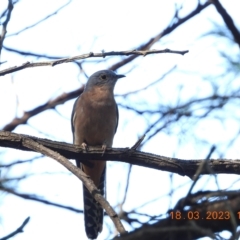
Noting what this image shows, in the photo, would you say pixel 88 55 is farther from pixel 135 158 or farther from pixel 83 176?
pixel 135 158

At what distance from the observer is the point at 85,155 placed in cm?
526

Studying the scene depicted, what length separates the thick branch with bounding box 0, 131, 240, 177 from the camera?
470 centimetres

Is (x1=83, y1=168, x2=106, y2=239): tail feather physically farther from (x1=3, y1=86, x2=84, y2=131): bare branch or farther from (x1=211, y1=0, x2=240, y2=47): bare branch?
(x1=211, y1=0, x2=240, y2=47): bare branch

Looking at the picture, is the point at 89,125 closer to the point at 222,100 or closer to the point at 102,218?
the point at 102,218

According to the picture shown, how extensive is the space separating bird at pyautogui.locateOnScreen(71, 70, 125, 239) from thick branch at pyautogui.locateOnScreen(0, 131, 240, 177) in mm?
1873

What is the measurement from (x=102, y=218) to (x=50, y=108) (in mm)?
1567

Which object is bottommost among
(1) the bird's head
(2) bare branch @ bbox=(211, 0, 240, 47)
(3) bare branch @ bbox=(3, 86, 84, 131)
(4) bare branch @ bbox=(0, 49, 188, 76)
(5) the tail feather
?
(4) bare branch @ bbox=(0, 49, 188, 76)

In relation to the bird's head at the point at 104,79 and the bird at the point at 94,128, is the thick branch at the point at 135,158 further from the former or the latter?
the bird's head at the point at 104,79

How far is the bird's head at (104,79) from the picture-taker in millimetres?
7909

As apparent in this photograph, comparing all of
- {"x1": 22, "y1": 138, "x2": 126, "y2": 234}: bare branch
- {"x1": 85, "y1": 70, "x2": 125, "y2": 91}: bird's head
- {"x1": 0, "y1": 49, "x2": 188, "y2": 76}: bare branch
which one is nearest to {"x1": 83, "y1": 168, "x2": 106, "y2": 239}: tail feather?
{"x1": 85, "y1": 70, "x2": 125, "y2": 91}: bird's head

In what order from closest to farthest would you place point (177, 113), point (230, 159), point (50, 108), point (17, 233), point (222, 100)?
point (17, 233)
point (230, 159)
point (222, 100)
point (177, 113)
point (50, 108)

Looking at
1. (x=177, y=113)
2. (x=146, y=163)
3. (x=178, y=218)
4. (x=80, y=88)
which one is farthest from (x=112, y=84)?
(x=178, y=218)

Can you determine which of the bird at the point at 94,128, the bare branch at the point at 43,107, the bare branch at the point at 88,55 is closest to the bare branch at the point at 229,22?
the bare branch at the point at 88,55

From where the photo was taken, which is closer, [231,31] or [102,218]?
[231,31]
